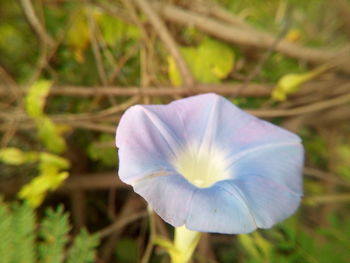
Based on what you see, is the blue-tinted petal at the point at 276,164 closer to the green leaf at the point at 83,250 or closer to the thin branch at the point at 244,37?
the green leaf at the point at 83,250

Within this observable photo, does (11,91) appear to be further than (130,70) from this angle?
No

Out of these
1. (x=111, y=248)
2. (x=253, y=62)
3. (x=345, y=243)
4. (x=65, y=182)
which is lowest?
(x=111, y=248)

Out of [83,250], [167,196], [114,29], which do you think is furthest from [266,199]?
[114,29]

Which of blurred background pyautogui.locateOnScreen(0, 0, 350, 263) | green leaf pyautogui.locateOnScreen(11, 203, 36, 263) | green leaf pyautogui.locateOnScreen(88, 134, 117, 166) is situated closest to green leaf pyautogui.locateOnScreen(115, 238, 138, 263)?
blurred background pyautogui.locateOnScreen(0, 0, 350, 263)

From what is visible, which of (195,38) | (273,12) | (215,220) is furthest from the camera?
(273,12)

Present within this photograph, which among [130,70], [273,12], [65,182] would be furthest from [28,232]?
[273,12]

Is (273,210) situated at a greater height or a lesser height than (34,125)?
greater

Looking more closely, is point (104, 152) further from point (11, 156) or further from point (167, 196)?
point (167, 196)

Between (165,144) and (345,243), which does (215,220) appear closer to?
(165,144)
